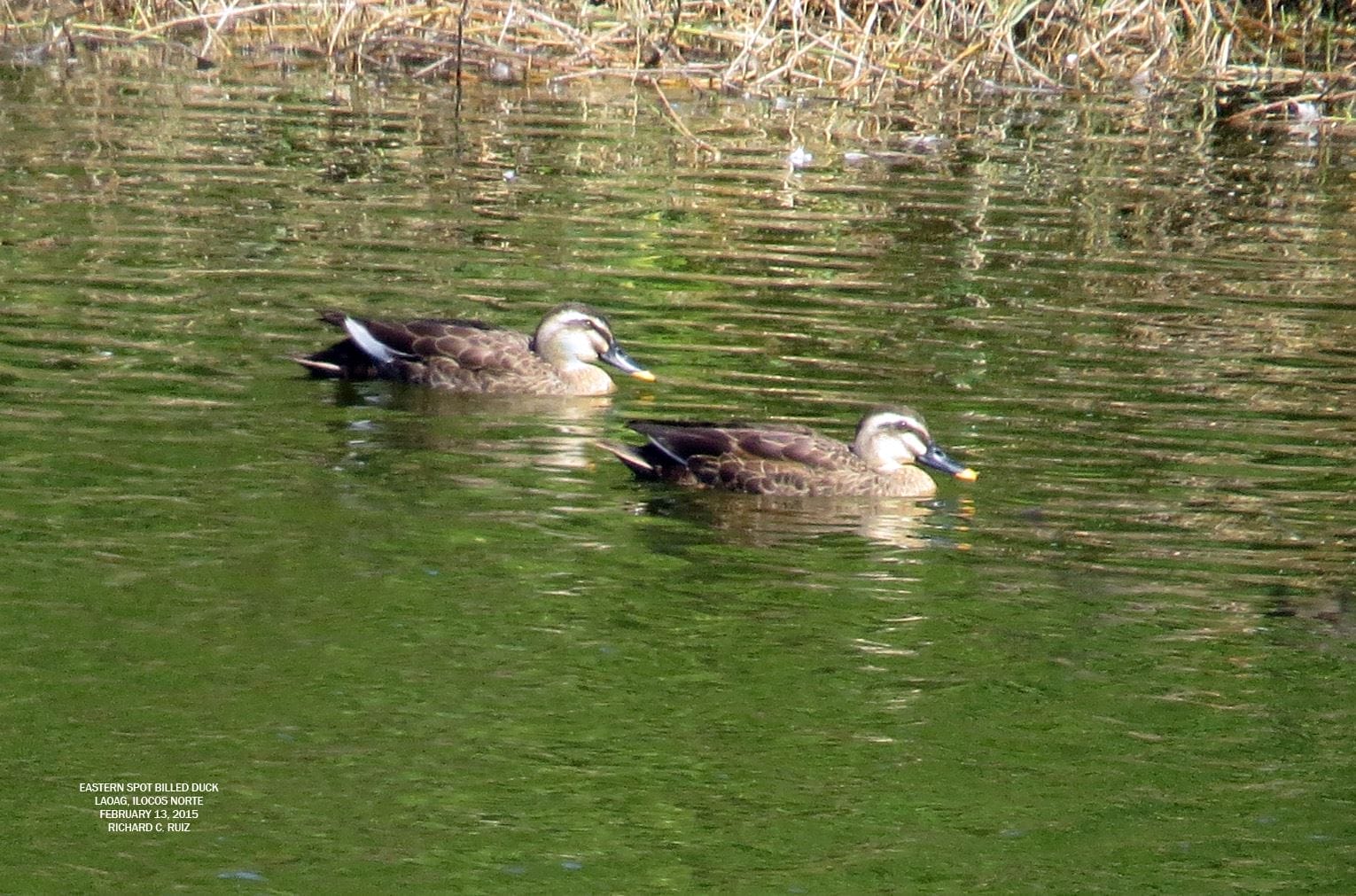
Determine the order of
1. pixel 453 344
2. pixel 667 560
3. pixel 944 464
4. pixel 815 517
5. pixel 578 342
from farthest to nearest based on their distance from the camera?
pixel 578 342
pixel 453 344
pixel 944 464
pixel 815 517
pixel 667 560

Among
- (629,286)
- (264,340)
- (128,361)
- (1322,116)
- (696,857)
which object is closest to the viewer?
(696,857)

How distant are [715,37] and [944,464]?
12.6 metres

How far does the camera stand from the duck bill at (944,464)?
964cm

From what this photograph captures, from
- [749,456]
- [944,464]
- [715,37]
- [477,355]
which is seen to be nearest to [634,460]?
[749,456]

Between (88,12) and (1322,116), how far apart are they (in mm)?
11724

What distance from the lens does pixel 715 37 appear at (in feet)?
70.9

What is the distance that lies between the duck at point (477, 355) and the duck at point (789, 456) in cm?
161

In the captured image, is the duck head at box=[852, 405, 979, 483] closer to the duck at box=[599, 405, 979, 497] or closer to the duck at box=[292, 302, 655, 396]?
the duck at box=[599, 405, 979, 497]

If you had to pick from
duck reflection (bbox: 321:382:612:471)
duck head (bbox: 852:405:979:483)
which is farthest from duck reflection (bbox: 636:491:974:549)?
duck reflection (bbox: 321:382:612:471)

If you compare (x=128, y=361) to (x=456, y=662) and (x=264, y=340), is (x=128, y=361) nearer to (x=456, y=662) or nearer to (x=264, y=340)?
(x=264, y=340)

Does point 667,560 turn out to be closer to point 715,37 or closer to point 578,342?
point 578,342

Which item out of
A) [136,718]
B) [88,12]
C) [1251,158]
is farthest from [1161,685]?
[88,12]

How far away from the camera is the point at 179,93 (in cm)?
1986

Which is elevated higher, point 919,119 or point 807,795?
point 919,119
